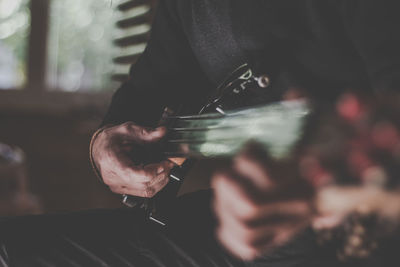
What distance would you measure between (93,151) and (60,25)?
7.32 ft

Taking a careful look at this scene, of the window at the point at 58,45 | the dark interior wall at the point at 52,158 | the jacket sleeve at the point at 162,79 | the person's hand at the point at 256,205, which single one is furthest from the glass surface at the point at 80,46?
the person's hand at the point at 256,205

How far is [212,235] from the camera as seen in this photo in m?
0.86

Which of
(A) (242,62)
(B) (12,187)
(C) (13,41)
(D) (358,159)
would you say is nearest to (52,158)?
(B) (12,187)

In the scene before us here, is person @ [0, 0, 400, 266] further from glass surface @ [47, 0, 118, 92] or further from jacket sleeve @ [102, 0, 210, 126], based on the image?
glass surface @ [47, 0, 118, 92]

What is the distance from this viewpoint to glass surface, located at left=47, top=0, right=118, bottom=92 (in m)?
2.83

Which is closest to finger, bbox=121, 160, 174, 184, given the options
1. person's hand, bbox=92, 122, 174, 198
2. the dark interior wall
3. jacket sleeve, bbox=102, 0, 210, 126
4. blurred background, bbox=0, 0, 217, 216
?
person's hand, bbox=92, 122, 174, 198

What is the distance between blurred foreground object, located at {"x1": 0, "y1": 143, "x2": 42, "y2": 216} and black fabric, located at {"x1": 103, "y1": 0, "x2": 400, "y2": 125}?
1169mm

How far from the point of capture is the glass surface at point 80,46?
111 inches

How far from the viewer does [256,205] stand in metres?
0.40

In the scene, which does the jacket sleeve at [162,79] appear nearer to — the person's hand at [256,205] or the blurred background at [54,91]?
the person's hand at [256,205]

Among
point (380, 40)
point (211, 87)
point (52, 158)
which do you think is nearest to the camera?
point (380, 40)

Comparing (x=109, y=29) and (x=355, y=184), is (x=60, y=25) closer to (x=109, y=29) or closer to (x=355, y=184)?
(x=109, y=29)

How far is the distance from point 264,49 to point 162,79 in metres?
0.39

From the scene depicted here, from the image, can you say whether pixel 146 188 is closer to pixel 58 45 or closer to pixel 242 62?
pixel 242 62
